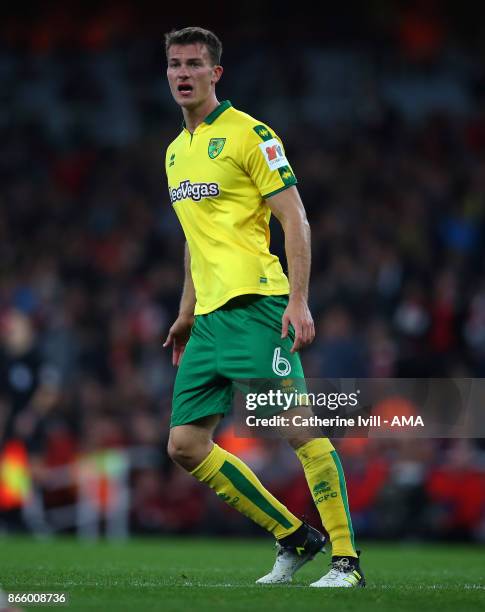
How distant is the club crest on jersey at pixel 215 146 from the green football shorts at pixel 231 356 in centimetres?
64

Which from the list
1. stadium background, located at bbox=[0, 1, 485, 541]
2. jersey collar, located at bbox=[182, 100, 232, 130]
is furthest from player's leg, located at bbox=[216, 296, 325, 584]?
stadium background, located at bbox=[0, 1, 485, 541]

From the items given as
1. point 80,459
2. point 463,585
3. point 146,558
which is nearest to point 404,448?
point 80,459

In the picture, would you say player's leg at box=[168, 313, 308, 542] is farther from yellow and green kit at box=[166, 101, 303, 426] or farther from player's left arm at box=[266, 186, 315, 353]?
player's left arm at box=[266, 186, 315, 353]

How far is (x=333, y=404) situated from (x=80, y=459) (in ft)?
25.1

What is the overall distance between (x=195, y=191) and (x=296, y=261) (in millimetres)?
587

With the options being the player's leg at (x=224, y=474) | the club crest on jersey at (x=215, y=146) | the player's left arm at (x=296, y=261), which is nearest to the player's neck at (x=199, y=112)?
the club crest on jersey at (x=215, y=146)

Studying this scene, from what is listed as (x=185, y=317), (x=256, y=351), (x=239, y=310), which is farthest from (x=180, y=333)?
(x=256, y=351)

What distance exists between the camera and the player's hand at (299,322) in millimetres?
5559

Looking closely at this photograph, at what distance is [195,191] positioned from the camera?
19.6 ft

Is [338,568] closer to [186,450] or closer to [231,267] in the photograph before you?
[186,450]

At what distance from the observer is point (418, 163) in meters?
16.8

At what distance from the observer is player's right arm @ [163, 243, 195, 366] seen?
6359 millimetres

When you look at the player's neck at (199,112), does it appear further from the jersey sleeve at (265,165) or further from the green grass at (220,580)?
the green grass at (220,580)

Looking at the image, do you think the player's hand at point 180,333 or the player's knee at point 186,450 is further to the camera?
the player's hand at point 180,333
